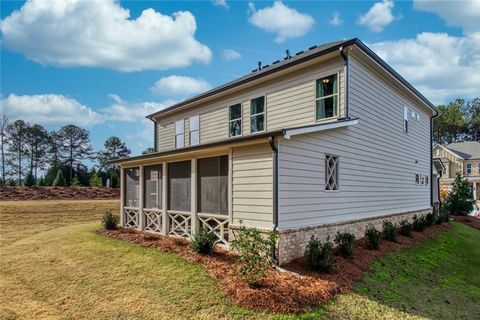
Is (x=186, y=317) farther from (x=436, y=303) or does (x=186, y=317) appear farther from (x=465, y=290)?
(x=465, y=290)

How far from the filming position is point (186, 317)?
Answer: 542cm

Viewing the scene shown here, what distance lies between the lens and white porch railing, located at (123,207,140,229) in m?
13.5

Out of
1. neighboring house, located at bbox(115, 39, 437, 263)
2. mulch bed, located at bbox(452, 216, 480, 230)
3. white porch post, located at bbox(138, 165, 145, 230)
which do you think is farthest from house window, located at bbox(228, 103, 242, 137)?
mulch bed, located at bbox(452, 216, 480, 230)

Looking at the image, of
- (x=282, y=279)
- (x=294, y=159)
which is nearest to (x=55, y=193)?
(x=294, y=159)

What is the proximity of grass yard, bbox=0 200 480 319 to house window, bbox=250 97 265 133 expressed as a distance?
648 centimetres

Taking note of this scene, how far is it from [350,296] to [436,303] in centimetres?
228

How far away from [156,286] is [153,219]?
19.9 feet

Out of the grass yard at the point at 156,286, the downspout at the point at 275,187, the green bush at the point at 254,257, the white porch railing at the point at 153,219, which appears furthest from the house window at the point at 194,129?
the green bush at the point at 254,257

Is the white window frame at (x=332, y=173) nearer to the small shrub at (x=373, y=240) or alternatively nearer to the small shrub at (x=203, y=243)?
the small shrub at (x=373, y=240)

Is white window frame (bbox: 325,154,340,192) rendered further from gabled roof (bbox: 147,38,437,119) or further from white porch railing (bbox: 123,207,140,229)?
white porch railing (bbox: 123,207,140,229)

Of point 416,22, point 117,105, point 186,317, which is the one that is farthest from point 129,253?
point 117,105

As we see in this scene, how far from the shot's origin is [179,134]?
1791cm

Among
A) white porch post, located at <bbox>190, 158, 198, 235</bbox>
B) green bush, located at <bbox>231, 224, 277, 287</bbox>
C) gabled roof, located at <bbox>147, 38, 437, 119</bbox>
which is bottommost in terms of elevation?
green bush, located at <bbox>231, 224, 277, 287</bbox>

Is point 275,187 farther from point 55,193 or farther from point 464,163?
point 464,163
